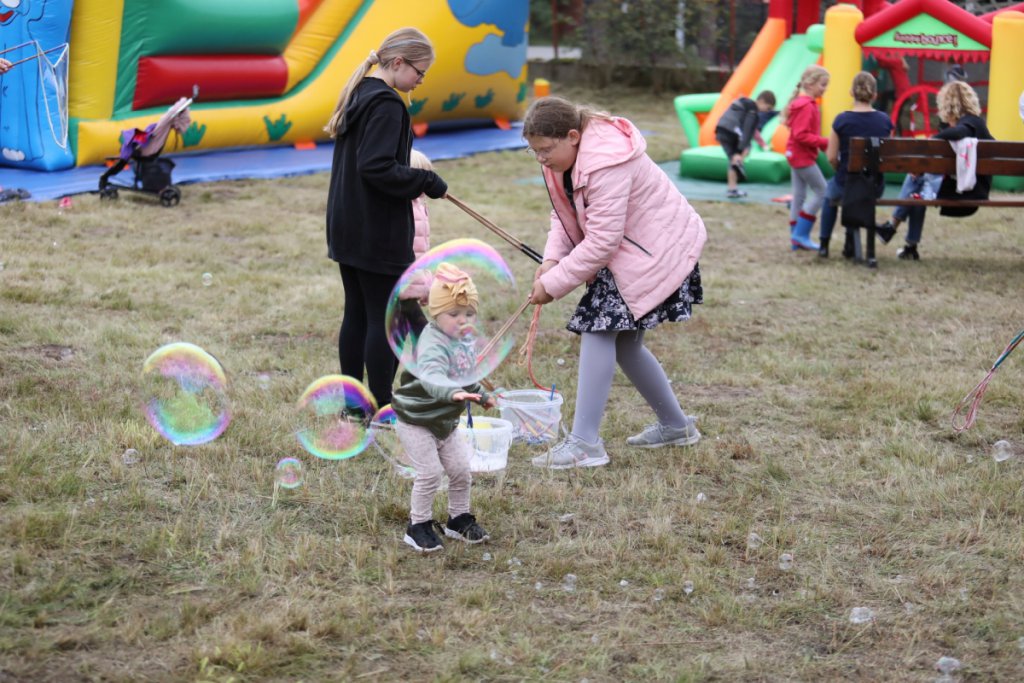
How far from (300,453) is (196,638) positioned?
1.52 m

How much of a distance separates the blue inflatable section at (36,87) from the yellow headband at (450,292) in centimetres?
743

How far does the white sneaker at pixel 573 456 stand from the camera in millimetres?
4500

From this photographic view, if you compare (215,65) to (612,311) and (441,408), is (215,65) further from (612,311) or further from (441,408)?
(441,408)

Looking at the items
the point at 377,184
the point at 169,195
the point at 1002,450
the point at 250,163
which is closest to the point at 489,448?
the point at 377,184

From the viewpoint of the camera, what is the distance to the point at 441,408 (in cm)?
362

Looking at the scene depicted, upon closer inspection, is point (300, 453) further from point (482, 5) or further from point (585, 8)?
point (585, 8)

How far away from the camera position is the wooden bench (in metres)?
8.50

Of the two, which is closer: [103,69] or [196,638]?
[196,638]

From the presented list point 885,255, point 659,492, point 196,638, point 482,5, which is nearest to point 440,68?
point 482,5

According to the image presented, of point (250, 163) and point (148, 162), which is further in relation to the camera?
point (250, 163)

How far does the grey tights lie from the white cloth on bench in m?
4.92

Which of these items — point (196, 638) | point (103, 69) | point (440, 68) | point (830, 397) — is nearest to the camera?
point (196, 638)

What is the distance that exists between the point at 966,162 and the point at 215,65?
291 inches

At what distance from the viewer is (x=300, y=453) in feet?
14.9
